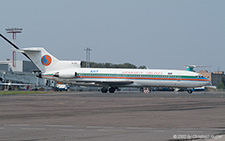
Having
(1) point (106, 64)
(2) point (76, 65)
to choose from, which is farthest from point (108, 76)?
(1) point (106, 64)

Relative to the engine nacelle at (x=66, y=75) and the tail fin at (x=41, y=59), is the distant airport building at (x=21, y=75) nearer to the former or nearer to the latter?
the tail fin at (x=41, y=59)

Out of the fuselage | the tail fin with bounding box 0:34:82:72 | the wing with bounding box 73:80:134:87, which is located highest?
the tail fin with bounding box 0:34:82:72

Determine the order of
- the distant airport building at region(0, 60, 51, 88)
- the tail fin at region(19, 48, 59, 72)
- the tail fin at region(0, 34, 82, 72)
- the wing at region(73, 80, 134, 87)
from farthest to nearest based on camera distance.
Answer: the distant airport building at region(0, 60, 51, 88) < the tail fin at region(19, 48, 59, 72) < the tail fin at region(0, 34, 82, 72) < the wing at region(73, 80, 134, 87)

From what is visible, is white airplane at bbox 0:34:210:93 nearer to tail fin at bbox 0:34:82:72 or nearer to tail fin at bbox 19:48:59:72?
tail fin at bbox 0:34:82:72

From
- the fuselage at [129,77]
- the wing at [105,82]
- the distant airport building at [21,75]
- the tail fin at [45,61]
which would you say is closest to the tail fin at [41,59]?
the tail fin at [45,61]

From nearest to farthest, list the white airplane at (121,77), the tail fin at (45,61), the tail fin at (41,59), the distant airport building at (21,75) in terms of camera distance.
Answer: the white airplane at (121,77), the tail fin at (45,61), the tail fin at (41,59), the distant airport building at (21,75)

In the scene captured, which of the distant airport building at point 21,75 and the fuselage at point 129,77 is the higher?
the distant airport building at point 21,75

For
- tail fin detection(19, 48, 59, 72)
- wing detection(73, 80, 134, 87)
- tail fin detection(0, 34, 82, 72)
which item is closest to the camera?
wing detection(73, 80, 134, 87)

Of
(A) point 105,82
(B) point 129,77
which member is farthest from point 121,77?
(A) point 105,82

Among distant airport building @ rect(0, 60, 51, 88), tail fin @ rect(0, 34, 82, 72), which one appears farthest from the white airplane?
distant airport building @ rect(0, 60, 51, 88)

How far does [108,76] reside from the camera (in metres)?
65.7

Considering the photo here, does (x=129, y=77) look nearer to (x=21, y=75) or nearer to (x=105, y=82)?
(x=105, y=82)

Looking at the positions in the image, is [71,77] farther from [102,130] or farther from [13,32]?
[13,32]

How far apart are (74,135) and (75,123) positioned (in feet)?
12.0
